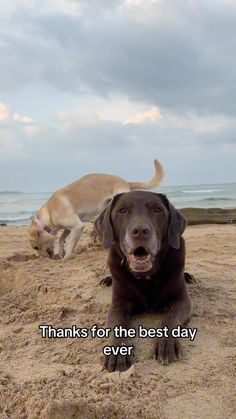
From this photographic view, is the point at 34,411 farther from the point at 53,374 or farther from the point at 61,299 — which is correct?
the point at 61,299

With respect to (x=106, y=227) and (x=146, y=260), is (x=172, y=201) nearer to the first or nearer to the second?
(x=106, y=227)

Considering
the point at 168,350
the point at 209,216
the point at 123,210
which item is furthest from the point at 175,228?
the point at 209,216

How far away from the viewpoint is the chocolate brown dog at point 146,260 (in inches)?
109

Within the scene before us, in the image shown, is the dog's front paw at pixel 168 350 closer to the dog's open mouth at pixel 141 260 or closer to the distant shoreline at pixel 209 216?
the dog's open mouth at pixel 141 260

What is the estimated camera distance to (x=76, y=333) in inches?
116

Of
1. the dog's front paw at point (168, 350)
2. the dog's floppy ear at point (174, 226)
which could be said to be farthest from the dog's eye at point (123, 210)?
the dog's front paw at point (168, 350)

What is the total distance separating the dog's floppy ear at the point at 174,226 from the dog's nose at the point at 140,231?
12.9 inches

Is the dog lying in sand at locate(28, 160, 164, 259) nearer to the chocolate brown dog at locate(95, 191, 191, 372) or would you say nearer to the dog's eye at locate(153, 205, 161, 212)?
the chocolate brown dog at locate(95, 191, 191, 372)

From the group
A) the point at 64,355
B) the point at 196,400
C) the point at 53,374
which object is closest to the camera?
the point at 196,400

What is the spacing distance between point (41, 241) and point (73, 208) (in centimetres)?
77

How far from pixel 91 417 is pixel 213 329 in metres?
1.30

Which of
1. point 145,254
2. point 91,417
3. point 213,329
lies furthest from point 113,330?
point 91,417

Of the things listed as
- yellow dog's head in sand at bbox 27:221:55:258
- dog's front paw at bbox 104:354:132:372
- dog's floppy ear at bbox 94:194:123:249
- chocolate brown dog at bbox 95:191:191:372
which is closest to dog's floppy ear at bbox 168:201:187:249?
chocolate brown dog at bbox 95:191:191:372

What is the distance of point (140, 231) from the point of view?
8.69 feet
